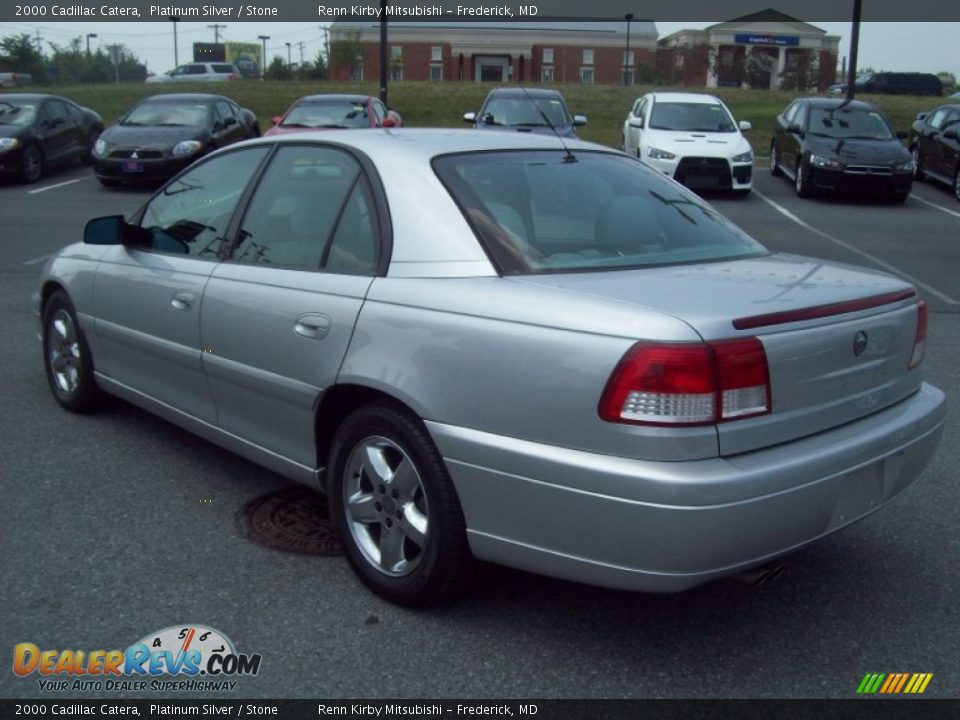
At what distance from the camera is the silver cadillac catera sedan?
2818 mm

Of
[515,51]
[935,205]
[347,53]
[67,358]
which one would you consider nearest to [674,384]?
[67,358]

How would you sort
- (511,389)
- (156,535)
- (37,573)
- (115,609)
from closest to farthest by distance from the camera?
(511,389), (115,609), (37,573), (156,535)

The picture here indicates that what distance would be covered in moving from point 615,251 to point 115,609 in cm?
211

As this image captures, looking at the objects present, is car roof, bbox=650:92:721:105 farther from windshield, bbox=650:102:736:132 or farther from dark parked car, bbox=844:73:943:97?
dark parked car, bbox=844:73:943:97

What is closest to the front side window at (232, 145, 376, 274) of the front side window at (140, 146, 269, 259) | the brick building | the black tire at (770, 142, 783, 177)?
Answer: the front side window at (140, 146, 269, 259)

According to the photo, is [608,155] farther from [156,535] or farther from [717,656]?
[156,535]

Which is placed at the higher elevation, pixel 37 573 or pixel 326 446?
pixel 326 446

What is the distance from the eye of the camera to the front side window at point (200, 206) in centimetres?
444

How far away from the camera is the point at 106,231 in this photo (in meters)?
4.88

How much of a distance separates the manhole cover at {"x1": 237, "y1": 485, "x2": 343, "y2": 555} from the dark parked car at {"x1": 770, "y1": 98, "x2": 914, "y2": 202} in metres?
14.0

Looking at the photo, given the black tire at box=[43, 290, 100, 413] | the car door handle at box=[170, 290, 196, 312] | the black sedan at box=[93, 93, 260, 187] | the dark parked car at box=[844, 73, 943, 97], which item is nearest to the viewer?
the car door handle at box=[170, 290, 196, 312]

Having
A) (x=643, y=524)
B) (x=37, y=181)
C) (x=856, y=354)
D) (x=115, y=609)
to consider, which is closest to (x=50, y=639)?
(x=115, y=609)

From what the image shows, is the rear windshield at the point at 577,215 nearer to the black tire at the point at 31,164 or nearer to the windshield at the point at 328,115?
the windshield at the point at 328,115
